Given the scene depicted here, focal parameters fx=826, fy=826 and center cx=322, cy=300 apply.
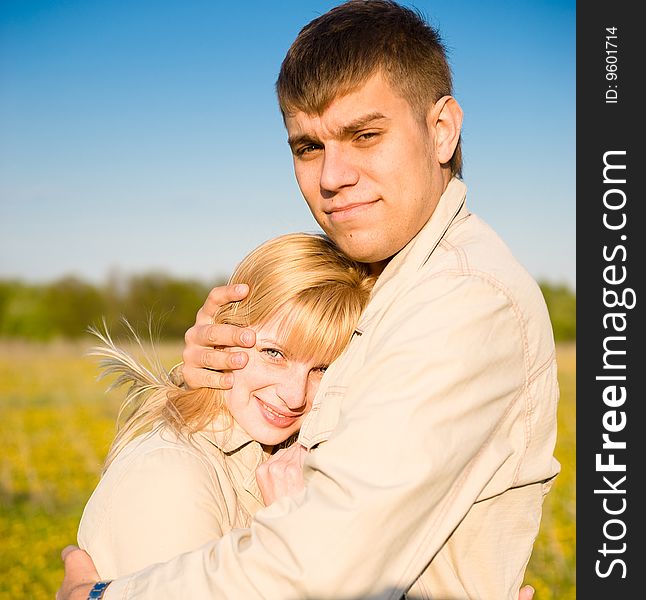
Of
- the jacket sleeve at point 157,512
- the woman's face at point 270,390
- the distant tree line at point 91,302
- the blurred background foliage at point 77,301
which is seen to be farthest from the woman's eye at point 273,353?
the blurred background foliage at point 77,301

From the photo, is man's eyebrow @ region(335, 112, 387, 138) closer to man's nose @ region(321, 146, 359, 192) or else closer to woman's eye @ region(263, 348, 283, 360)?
man's nose @ region(321, 146, 359, 192)

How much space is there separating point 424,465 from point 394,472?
A: 7 cm

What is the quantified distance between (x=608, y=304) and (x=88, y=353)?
430 cm

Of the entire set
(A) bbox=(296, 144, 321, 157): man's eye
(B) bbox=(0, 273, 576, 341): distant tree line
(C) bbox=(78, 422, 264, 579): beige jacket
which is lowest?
(B) bbox=(0, 273, 576, 341): distant tree line

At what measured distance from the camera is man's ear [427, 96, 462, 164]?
2836 mm

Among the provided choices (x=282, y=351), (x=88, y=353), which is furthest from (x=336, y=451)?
(x=88, y=353)

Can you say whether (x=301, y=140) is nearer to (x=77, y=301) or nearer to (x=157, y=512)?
(x=157, y=512)

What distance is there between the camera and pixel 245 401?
3.13 meters

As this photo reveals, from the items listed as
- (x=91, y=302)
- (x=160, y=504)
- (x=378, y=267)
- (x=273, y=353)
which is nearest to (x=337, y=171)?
(x=378, y=267)

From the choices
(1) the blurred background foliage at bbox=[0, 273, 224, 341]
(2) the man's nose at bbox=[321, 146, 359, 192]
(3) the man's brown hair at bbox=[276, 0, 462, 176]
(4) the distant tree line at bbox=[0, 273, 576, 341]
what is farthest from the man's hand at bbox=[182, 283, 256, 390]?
(1) the blurred background foliage at bbox=[0, 273, 224, 341]

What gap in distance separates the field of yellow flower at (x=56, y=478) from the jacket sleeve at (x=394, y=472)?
50.9 inches

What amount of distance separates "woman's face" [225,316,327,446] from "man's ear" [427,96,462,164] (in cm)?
88

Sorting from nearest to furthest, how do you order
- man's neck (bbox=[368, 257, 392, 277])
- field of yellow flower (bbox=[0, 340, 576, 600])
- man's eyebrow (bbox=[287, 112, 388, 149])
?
man's eyebrow (bbox=[287, 112, 388, 149]) < man's neck (bbox=[368, 257, 392, 277]) < field of yellow flower (bbox=[0, 340, 576, 600])

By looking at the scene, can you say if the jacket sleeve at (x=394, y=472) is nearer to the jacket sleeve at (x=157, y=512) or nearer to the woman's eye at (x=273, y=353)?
the jacket sleeve at (x=157, y=512)
